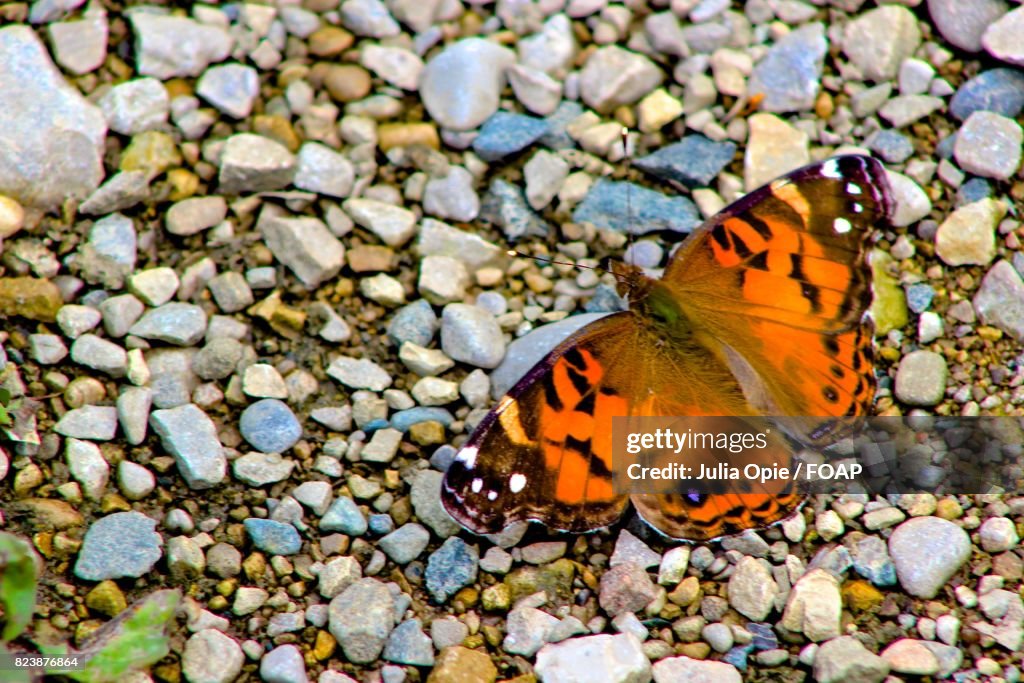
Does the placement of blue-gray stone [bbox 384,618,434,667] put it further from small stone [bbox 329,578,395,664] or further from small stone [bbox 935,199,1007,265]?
small stone [bbox 935,199,1007,265]

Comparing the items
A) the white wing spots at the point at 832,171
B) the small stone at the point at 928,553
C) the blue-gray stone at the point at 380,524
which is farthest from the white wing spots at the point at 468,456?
the white wing spots at the point at 832,171

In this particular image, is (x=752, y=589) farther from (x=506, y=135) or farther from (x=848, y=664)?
(x=506, y=135)

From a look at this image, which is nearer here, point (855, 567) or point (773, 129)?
point (855, 567)

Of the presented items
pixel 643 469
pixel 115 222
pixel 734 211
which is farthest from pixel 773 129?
pixel 115 222

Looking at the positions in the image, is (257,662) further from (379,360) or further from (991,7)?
(991,7)

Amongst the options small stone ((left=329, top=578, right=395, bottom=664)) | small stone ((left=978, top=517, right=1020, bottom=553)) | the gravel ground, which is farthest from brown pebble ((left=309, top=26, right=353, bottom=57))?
small stone ((left=978, top=517, right=1020, bottom=553))

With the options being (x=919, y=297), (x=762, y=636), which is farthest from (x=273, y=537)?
(x=919, y=297)

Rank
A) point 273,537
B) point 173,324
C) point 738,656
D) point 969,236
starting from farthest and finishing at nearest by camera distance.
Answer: point 969,236
point 173,324
point 273,537
point 738,656
